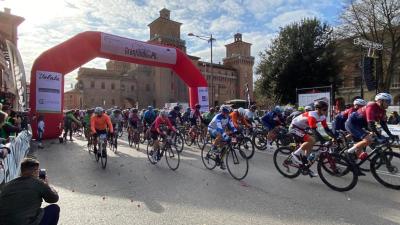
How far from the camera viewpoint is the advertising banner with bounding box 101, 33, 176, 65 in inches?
727

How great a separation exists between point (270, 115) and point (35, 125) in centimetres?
1136

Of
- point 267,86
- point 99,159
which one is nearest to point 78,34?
point 99,159

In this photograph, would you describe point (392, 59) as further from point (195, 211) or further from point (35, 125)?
point (195, 211)

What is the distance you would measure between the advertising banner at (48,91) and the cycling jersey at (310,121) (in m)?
13.3

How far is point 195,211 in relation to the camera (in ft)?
→ 18.1

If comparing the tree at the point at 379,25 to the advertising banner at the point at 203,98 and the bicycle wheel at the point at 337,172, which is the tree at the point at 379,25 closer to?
the advertising banner at the point at 203,98

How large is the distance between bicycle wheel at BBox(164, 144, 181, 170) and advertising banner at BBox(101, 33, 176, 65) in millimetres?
10442

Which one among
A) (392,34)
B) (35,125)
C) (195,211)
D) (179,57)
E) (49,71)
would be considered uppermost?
(392,34)

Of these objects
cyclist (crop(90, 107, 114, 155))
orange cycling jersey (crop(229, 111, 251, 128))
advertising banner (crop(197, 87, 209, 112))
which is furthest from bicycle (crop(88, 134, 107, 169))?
advertising banner (crop(197, 87, 209, 112))

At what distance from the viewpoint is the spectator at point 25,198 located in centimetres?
329

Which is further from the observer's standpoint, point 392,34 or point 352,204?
point 392,34

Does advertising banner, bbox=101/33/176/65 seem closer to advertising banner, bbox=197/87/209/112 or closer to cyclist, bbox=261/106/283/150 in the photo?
advertising banner, bbox=197/87/209/112

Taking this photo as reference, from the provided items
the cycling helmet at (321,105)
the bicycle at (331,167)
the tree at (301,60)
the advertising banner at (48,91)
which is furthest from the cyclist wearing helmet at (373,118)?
the tree at (301,60)

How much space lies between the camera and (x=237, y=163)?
8117 mm
